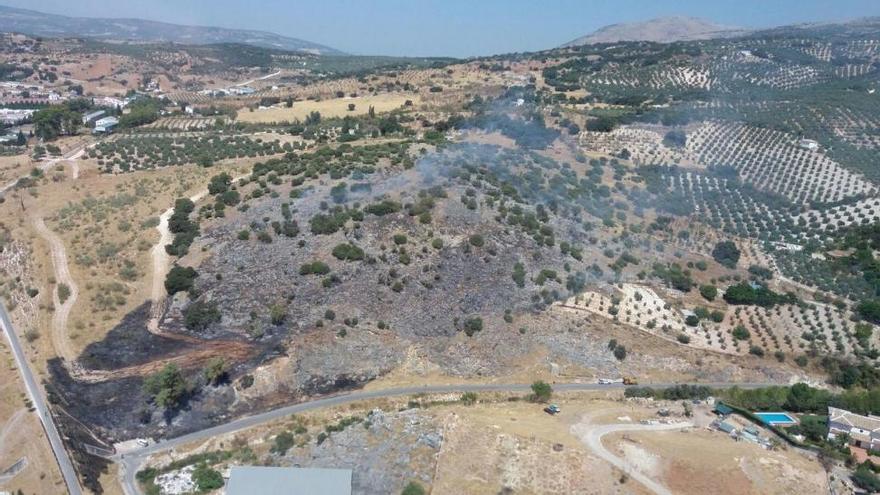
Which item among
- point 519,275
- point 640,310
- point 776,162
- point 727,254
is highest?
point 776,162

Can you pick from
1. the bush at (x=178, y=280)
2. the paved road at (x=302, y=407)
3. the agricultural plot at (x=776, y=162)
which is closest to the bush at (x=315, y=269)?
the bush at (x=178, y=280)

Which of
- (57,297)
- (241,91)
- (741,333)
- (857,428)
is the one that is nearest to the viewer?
(857,428)

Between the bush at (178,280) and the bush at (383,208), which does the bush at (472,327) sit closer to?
the bush at (383,208)

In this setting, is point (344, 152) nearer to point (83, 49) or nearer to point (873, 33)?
point (83, 49)

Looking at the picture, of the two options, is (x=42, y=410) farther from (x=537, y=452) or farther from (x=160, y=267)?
(x=537, y=452)

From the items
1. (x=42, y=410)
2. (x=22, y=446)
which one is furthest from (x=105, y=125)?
(x=22, y=446)

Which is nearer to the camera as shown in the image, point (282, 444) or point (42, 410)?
point (282, 444)
